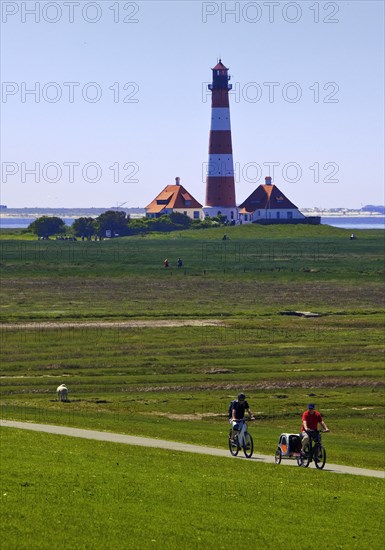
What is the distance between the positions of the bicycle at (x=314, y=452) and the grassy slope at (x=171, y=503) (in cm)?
94

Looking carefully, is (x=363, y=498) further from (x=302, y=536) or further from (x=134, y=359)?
(x=134, y=359)

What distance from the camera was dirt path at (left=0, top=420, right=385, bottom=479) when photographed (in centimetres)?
3142

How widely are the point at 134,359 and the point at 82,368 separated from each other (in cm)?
358

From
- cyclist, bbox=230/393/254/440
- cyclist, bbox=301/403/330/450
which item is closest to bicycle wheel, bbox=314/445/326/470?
cyclist, bbox=301/403/330/450

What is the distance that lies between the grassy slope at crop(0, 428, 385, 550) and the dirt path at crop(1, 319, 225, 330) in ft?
147

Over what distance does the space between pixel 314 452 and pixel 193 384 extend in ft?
75.8

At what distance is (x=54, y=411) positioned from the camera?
145 feet

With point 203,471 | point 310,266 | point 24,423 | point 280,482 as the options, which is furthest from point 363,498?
point 310,266

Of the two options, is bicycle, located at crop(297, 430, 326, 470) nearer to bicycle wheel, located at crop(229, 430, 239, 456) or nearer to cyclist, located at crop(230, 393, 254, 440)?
cyclist, located at crop(230, 393, 254, 440)

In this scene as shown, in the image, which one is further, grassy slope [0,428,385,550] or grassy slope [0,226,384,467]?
grassy slope [0,226,384,467]

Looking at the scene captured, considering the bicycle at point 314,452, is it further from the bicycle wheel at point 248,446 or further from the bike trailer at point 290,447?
the bicycle wheel at point 248,446

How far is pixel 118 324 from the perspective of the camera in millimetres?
77062

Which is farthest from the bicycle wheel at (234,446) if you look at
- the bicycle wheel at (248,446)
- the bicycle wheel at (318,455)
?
the bicycle wheel at (318,455)

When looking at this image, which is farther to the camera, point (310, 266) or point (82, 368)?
point (310, 266)
